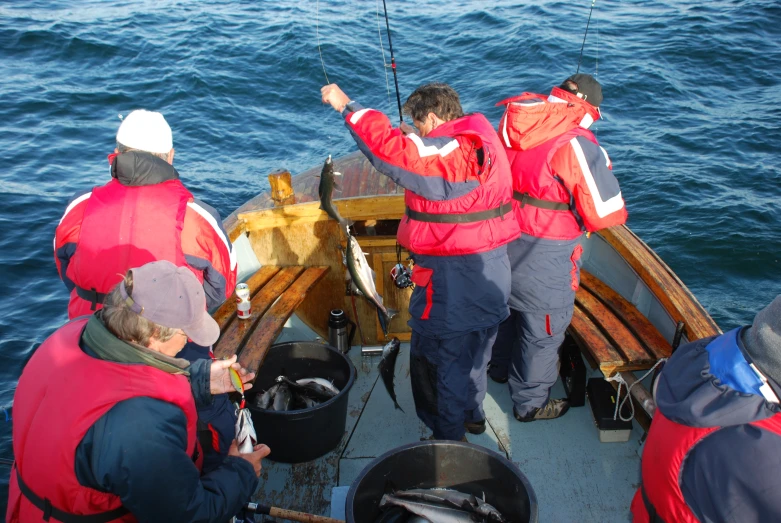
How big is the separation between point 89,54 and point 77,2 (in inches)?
217

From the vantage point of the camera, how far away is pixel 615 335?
4.05 metres

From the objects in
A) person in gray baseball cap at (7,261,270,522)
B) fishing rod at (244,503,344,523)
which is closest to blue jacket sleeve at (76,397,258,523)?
person in gray baseball cap at (7,261,270,522)

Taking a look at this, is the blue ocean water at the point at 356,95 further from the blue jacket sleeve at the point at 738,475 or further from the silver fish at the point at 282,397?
the blue jacket sleeve at the point at 738,475

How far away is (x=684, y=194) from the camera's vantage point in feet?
30.0

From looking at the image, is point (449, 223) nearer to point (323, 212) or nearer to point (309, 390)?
point (309, 390)

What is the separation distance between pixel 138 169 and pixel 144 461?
1552 mm

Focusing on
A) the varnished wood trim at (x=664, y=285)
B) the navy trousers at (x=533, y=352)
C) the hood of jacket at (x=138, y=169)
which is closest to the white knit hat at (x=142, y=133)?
A: the hood of jacket at (x=138, y=169)

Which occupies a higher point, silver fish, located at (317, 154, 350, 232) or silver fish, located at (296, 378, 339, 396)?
silver fish, located at (317, 154, 350, 232)

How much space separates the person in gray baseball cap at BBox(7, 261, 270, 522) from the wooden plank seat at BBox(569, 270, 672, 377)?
2.57m

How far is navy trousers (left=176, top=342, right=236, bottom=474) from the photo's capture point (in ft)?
9.73

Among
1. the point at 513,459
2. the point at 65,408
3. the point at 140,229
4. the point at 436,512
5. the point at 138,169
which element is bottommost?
the point at 513,459

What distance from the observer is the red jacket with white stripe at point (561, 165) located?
11.2ft

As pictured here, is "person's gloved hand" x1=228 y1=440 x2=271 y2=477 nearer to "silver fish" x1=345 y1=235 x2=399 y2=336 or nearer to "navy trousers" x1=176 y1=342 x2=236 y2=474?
"navy trousers" x1=176 y1=342 x2=236 y2=474

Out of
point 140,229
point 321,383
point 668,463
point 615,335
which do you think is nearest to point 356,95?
point 321,383
